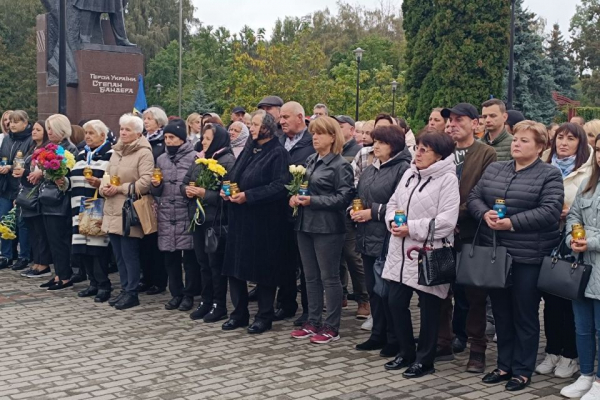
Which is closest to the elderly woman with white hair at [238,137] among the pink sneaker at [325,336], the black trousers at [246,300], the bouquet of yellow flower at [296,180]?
the black trousers at [246,300]

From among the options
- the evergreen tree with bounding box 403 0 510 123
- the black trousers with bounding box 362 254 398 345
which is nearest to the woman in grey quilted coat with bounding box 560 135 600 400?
the black trousers with bounding box 362 254 398 345

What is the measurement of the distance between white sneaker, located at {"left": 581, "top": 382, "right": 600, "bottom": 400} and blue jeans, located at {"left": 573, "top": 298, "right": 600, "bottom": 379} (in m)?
0.10

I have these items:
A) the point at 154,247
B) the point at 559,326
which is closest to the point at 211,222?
the point at 154,247

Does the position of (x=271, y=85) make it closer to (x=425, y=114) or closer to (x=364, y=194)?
(x=425, y=114)

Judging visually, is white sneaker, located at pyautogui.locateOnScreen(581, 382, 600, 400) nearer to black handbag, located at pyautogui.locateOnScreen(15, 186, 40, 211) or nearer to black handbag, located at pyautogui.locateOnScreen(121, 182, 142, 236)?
black handbag, located at pyautogui.locateOnScreen(121, 182, 142, 236)

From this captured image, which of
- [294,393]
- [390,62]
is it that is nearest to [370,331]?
[294,393]

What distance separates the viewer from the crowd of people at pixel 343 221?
5461mm

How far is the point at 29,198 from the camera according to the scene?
9.34 meters

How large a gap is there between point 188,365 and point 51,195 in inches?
148

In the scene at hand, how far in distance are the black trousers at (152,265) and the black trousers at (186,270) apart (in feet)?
2.30

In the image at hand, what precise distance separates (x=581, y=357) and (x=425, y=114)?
1174 inches

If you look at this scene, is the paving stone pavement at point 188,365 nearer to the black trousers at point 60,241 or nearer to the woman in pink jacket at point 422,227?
Answer: the woman in pink jacket at point 422,227

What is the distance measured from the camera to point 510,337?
561 centimetres

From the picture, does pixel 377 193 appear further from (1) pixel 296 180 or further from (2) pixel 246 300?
(2) pixel 246 300
